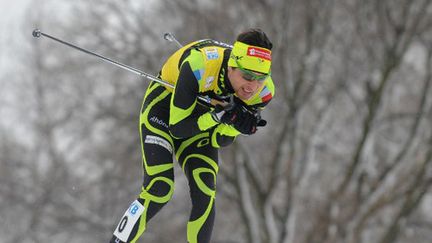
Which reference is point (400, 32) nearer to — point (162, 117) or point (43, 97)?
point (162, 117)

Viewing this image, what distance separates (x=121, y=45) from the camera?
19.0 meters

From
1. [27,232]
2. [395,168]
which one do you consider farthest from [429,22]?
[27,232]

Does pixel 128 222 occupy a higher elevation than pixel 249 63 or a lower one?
lower

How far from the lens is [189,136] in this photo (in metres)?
6.35

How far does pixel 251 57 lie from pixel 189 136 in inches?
34.2

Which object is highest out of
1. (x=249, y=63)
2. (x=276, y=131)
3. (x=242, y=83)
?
(x=249, y=63)

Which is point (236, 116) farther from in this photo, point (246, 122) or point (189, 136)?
point (189, 136)

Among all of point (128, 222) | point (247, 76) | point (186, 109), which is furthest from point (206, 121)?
point (128, 222)

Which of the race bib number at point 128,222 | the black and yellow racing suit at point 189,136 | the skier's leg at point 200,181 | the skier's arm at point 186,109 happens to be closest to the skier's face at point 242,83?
the black and yellow racing suit at point 189,136

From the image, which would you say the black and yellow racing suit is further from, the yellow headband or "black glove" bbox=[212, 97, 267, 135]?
the yellow headband

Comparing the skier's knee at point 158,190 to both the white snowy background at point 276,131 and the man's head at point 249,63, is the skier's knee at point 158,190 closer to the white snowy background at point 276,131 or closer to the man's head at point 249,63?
the man's head at point 249,63

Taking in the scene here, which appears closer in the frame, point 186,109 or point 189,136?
point 186,109

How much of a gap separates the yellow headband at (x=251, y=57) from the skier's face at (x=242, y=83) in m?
0.07

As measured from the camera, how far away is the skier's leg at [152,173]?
6.20 metres
